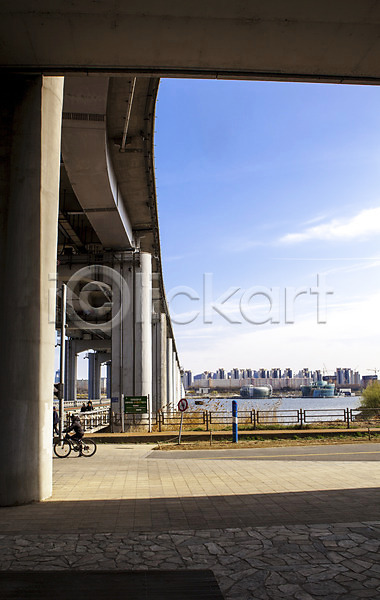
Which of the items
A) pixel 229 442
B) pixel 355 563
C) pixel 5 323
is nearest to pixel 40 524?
pixel 5 323

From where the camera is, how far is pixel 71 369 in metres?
64.4

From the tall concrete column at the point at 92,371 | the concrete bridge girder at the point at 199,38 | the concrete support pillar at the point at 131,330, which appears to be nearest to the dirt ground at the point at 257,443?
the concrete support pillar at the point at 131,330

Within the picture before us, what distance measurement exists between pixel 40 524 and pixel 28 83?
294 inches

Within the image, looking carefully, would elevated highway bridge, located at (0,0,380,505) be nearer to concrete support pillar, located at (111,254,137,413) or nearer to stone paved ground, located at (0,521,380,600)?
stone paved ground, located at (0,521,380,600)

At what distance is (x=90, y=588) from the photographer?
499cm

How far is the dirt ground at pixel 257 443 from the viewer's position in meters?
18.1

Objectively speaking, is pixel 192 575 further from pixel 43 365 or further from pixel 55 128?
pixel 55 128

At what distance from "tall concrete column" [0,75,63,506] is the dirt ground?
9.44 meters

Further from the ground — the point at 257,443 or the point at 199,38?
the point at 199,38

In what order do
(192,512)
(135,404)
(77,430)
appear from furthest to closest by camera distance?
1. (135,404)
2. (77,430)
3. (192,512)

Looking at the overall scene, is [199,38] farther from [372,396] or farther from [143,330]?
[372,396]

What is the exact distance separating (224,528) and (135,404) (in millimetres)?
18526

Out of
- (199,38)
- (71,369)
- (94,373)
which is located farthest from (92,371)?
(199,38)

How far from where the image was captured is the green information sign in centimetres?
2508
